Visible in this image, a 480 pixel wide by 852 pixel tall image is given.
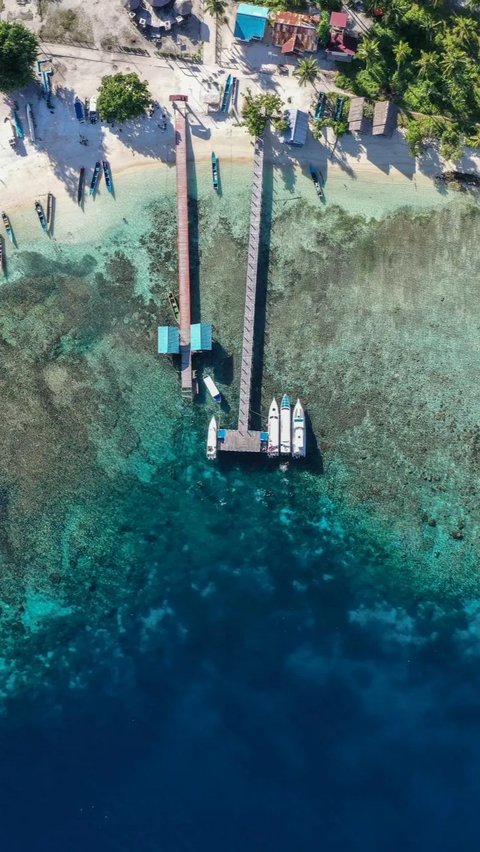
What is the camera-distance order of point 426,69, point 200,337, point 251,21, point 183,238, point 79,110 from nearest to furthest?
point 426,69 < point 251,21 < point 200,337 < point 183,238 < point 79,110

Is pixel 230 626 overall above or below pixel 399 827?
above

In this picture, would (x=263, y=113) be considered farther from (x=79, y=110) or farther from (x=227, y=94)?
(x=79, y=110)

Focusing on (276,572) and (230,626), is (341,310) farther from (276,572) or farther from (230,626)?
(230,626)

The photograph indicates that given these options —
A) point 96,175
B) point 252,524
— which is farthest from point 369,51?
point 252,524

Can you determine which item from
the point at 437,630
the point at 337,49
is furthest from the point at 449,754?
the point at 337,49

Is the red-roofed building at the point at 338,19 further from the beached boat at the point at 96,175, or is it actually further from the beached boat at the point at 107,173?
the beached boat at the point at 96,175

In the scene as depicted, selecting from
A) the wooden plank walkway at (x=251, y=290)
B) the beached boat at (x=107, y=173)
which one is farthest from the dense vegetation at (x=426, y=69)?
the beached boat at (x=107, y=173)
